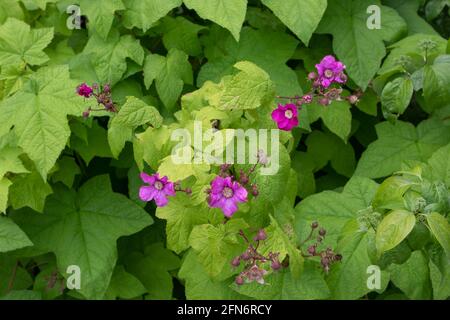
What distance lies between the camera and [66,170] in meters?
2.22

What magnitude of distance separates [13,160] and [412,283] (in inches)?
44.5

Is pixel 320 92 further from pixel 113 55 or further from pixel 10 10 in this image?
pixel 10 10

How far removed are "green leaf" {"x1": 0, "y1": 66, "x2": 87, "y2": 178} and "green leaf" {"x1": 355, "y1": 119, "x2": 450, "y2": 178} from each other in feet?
2.96

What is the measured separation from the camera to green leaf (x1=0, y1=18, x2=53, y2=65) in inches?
82.5

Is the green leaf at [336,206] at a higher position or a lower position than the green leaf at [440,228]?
lower

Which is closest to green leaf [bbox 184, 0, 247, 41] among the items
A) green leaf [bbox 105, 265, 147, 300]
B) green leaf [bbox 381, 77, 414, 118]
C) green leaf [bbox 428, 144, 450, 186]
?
green leaf [bbox 381, 77, 414, 118]

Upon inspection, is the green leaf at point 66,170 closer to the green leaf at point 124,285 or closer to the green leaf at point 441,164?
the green leaf at point 124,285

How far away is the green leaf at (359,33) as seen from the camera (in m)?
2.19

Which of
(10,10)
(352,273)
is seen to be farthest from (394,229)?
(10,10)

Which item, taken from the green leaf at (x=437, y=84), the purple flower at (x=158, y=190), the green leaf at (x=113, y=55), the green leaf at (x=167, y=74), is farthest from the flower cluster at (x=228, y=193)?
the green leaf at (x=113, y=55)

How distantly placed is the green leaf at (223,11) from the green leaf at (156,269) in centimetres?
83

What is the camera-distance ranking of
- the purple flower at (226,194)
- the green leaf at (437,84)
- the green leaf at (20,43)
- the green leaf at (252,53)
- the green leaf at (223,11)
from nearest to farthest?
the purple flower at (226,194) < the green leaf at (437,84) < the green leaf at (223,11) < the green leaf at (20,43) < the green leaf at (252,53)

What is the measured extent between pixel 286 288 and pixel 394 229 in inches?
18.3

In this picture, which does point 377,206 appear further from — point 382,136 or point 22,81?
point 22,81
